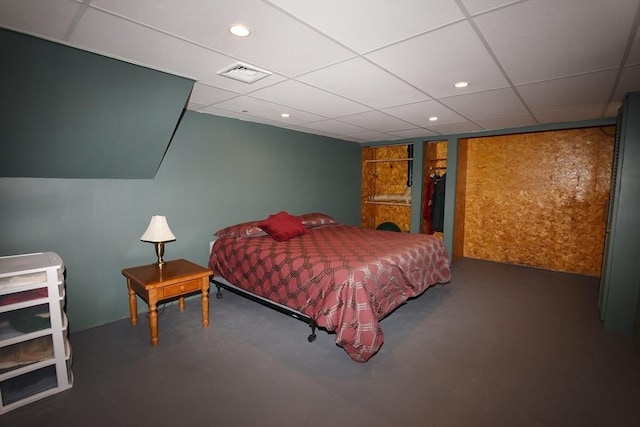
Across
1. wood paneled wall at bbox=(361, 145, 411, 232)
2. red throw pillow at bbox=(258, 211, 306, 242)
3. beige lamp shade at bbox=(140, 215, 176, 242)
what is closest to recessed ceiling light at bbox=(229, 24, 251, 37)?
beige lamp shade at bbox=(140, 215, 176, 242)

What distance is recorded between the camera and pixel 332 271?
260 centimetres

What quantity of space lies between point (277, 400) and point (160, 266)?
1.80m

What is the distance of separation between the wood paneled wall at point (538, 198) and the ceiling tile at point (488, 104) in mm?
1701

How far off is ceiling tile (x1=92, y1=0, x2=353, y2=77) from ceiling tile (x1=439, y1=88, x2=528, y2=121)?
1540mm


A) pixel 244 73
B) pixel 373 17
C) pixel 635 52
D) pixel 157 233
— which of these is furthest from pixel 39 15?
pixel 635 52

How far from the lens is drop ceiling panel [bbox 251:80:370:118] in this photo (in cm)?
268

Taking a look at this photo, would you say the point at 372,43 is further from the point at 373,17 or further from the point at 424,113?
the point at 424,113

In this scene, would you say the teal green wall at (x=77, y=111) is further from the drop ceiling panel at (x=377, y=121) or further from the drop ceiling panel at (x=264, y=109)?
the drop ceiling panel at (x=377, y=121)

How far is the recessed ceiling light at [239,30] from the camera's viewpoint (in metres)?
1.64

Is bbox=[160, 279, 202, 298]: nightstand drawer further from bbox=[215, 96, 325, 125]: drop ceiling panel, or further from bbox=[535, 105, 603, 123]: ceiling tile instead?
bbox=[535, 105, 603, 123]: ceiling tile

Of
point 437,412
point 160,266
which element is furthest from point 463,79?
point 160,266

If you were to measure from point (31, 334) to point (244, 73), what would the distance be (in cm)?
231


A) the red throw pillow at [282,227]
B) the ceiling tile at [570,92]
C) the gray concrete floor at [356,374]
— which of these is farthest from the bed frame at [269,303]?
the ceiling tile at [570,92]

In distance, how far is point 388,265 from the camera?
113 inches
